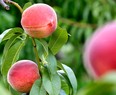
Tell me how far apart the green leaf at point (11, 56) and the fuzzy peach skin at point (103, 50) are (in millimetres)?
537

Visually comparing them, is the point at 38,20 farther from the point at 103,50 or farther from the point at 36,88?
the point at 103,50

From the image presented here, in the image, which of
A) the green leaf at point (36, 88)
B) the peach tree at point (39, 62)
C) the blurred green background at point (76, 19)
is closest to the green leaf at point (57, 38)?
the peach tree at point (39, 62)

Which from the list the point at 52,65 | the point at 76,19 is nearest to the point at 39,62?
the point at 52,65

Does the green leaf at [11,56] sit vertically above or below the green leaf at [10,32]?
below

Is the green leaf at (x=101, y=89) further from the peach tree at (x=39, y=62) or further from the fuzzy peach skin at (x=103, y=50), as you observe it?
the peach tree at (x=39, y=62)

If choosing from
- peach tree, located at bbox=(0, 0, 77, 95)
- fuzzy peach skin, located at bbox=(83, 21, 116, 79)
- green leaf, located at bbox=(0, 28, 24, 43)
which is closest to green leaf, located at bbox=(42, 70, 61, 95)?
peach tree, located at bbox=(0, 0, 77, 95)

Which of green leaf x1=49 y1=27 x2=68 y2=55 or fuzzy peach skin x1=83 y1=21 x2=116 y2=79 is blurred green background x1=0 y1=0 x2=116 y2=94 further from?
fuzzy peach skin x1=83 y1=21 x2=116 y2=79

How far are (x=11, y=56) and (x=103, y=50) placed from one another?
22.3 inches

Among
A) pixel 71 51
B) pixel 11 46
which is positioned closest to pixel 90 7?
pixel 71 51

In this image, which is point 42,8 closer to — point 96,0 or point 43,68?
point 43,68

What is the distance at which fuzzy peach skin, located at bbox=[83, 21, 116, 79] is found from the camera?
0.21 metres

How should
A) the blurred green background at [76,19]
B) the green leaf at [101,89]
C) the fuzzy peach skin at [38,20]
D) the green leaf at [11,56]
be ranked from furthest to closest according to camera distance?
the blurred green background at [76,19]
the green leaf at [11,56]
the fuzzy peach skin at [38,20]
the green leaf at [101,89]

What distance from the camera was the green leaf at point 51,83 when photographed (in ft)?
2.14

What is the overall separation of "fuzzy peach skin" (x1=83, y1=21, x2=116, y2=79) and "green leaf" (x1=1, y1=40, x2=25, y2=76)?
537 millimetres
